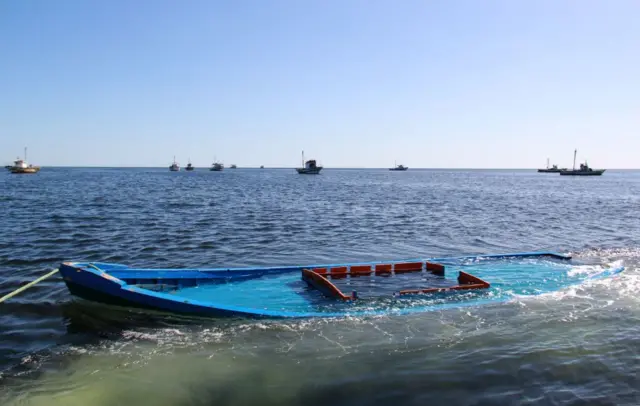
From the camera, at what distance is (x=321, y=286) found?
42.1 feet

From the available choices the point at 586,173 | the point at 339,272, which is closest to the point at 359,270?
the point at 339,272

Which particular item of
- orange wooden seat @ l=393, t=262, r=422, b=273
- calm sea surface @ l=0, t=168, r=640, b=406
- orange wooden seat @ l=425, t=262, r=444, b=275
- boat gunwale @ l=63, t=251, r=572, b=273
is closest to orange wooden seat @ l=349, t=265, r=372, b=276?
boat gunwale @ l=63, t=251, r=572, b=273

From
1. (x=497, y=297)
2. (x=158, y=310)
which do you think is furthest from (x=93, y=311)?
(x=497, y=297)

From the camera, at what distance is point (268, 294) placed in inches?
485

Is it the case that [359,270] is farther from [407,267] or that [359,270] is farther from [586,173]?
[586,173]

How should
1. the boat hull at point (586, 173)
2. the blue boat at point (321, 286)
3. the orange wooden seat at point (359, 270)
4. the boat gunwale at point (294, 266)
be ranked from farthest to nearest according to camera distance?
the boat hull at point (586, 173) → the orange wooden seat at point (359, 270) → the boat gunwale at point (294, 266) → the blue boat at point (321, 286)

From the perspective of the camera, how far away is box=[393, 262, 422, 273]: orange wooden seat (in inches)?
597

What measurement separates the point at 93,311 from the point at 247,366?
16.1ft

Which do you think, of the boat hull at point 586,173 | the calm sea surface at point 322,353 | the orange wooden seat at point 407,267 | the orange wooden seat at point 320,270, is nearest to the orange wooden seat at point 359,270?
the orange wooden seat at point 320,270

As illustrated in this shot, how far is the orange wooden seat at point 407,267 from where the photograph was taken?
15164mm

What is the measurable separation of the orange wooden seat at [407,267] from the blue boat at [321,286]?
3cm

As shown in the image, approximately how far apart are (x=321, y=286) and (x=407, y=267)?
3790mm

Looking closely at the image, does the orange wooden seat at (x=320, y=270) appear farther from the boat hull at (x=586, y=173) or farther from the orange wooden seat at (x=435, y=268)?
the boat hull at (x=586, y=173)

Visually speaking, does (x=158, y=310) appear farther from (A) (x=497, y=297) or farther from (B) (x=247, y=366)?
(A) (x=497, y=297)
